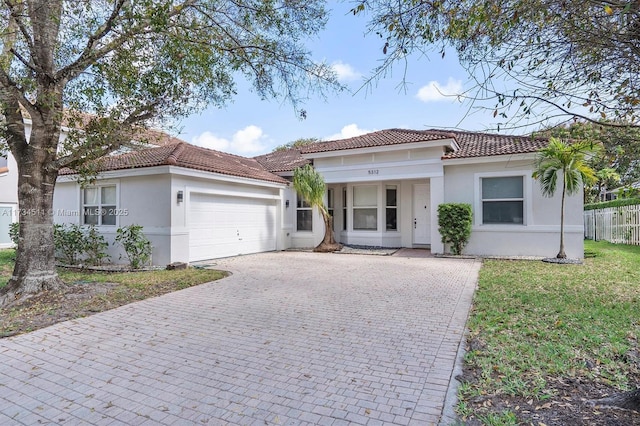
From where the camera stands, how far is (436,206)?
1341 cm

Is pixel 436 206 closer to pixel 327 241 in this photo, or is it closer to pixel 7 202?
pixel 327 241

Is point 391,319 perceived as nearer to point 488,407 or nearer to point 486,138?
point 488,407

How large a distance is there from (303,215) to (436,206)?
19.5 feet

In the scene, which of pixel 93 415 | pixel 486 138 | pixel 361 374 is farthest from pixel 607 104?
pixel 486 138

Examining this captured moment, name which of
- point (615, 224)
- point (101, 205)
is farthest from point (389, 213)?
point (101, 205)

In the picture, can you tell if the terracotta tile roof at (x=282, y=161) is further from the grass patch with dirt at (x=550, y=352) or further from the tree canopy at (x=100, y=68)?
the grass patch with dirt at (x=550, y=352)

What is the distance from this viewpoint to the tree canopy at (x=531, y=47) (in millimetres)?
3518

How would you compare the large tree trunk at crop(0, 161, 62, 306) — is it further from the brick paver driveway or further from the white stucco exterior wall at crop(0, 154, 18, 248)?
the white stucco exterior wall at crop(0, 154, 18, 248)

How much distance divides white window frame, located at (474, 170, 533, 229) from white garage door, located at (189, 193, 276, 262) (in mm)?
8215

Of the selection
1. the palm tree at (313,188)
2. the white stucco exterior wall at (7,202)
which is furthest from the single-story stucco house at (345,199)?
the white stucco exterior wall at (7,202)

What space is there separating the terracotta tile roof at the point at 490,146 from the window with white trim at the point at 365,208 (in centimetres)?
357

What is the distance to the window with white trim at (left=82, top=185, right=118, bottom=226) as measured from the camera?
1216cm

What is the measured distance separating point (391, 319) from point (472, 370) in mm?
1904

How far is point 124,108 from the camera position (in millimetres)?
7414
